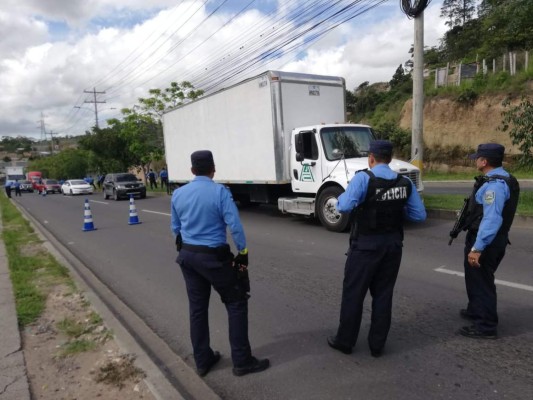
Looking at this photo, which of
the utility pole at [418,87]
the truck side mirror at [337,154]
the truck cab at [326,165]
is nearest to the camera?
the truck cab at [326,165]

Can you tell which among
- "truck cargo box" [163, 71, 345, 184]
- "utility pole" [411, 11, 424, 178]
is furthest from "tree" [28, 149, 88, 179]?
"utility pole" [411, 11, 424, 178]

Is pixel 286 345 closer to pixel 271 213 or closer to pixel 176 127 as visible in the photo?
pixel 271 213

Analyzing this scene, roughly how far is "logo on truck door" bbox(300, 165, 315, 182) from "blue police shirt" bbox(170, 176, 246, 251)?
6.94 m

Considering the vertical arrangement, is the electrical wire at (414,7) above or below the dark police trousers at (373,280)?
above

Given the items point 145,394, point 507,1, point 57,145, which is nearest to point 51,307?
point 145,394

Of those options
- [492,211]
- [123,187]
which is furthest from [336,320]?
[123,187]

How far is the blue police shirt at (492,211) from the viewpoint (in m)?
3.55

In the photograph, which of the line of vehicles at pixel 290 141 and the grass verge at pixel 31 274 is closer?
the grass verge at pixel 31 274

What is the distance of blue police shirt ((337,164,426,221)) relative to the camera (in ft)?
10.9

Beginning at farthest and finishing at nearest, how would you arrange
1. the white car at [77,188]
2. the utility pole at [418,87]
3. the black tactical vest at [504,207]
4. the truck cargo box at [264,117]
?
the white car at [77,188] → the utility pole at [418,87] → the truck cargo box at [264,117] → the black tactical vest at [504,207]

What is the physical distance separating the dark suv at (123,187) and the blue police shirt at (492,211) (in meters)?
23.2

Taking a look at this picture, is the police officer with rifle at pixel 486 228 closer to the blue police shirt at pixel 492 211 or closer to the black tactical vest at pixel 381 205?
the blue police shirt at pixel 492 211

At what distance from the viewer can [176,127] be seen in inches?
632

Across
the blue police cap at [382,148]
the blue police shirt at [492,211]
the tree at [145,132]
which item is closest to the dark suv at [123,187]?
the tree at [145,132]
